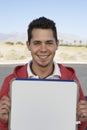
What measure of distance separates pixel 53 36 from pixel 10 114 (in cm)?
68

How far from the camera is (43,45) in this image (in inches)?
132

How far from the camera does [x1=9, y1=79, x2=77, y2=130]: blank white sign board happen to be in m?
2.99

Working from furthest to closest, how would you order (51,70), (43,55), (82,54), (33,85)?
1. (82,54)
2. (51,70)
3. (43,55)
4. (33,85)

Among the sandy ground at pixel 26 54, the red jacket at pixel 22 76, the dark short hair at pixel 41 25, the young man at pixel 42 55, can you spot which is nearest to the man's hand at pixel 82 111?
the young man at pixel 42 55

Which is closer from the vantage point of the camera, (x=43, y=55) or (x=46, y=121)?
(x=46, y=121)

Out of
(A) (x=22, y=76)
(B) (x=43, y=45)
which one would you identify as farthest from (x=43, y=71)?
(B) (x=43, y=45)

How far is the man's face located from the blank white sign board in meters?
0.42

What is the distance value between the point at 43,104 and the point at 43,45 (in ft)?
1.73

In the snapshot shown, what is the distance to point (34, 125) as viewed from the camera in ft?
9.95

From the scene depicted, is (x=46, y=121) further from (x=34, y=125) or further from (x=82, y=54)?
(x=82, y=54)

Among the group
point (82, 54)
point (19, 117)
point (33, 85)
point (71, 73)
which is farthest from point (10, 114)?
point (82, 54)

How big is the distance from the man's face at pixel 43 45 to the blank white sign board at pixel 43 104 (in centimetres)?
42

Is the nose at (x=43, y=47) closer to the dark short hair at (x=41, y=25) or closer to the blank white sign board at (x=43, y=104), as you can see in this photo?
the dark short hair at (x=41, y=25)

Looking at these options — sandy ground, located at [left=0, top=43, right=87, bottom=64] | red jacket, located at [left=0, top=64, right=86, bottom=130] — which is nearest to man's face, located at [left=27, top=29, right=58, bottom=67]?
red jacket, located at [left=0, top=64, right=86, bottom=130]
